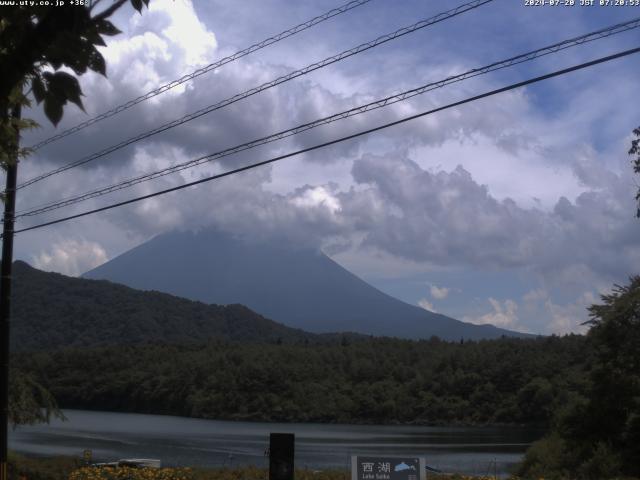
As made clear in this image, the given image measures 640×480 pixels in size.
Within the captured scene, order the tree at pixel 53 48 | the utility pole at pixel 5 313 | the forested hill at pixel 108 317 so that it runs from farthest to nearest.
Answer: the forested hill at pixel 108 317, the utility pole at pixel 5 313, the tree at pixel 53 48

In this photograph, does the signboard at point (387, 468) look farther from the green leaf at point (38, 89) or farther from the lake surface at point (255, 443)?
the lake surface at point (255, 443)

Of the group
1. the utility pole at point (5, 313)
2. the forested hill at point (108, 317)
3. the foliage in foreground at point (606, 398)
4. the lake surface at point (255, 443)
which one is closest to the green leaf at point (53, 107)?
the utility pole at point (5, 313)

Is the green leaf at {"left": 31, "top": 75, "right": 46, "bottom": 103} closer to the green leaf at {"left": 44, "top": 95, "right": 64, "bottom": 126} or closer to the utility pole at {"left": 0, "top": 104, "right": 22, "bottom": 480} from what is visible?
the green leaf at {"left": 44, "top": 95, "right": 64, "bottom": 126}

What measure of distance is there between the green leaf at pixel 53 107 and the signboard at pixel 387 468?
905cm

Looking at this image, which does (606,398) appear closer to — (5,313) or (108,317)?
(5,313)

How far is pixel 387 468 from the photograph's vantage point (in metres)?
11.9

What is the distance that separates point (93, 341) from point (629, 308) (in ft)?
464

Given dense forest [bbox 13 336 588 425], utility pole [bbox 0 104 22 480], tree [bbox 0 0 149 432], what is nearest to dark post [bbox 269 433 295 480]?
utility pole [bbox 0 104 22 480]

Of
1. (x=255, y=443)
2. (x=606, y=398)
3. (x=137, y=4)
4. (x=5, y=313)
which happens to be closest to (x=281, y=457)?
(x=5, y=313)

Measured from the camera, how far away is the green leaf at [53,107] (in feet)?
12.2

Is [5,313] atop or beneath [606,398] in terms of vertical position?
atop

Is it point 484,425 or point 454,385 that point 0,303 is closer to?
point 484,425

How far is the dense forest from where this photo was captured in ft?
265

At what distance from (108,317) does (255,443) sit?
371 ft
